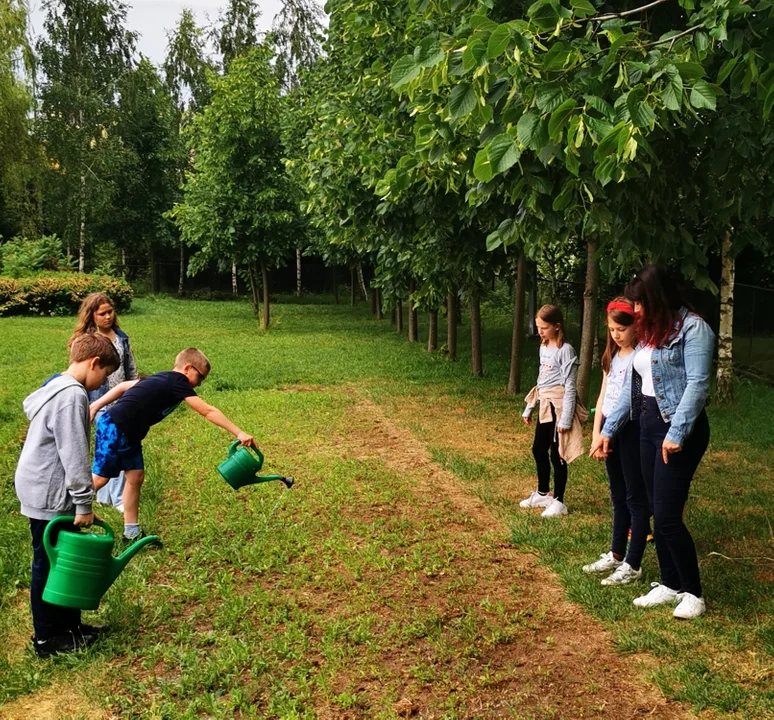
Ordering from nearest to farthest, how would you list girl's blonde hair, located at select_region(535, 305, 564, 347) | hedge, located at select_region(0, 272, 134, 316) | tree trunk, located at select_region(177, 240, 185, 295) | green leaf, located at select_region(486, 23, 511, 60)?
green leaf, located at select_region(486, 23, 511, 60)
girl's blonde hair, located at select_region(535, 305, 564, 347)
hedge, located at select_region(0, 272, 134, 316)
tree trunk, located at select_region(177, 240, 185, 295)

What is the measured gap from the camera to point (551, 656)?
3.96 m

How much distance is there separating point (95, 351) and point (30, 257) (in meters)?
26.2

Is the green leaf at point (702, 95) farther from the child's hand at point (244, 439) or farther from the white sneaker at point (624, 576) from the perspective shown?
the child's hand at point (244, 439)

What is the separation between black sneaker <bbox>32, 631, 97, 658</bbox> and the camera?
3.94 m

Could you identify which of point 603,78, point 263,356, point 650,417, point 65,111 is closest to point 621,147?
point 603,78

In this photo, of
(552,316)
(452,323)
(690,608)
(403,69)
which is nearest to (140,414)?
(403,69)

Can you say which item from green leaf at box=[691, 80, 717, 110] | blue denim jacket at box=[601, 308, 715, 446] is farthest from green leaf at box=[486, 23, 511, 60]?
blue denim jacket at box=[601, 308, 715, 446]

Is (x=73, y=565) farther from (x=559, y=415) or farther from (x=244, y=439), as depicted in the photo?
(x=559, y=415)

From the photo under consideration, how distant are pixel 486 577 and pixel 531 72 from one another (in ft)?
10.1

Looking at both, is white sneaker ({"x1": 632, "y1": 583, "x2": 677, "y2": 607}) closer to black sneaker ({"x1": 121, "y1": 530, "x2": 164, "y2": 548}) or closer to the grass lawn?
the grass lawn

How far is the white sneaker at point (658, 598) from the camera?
4.41 metres

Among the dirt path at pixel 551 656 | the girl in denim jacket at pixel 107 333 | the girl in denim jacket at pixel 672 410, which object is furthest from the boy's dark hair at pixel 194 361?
the girl in denim jacket at pixel 672 410

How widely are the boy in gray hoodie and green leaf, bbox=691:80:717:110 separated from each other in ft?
9.76

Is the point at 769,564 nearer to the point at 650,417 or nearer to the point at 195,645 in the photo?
the point at 650,417
